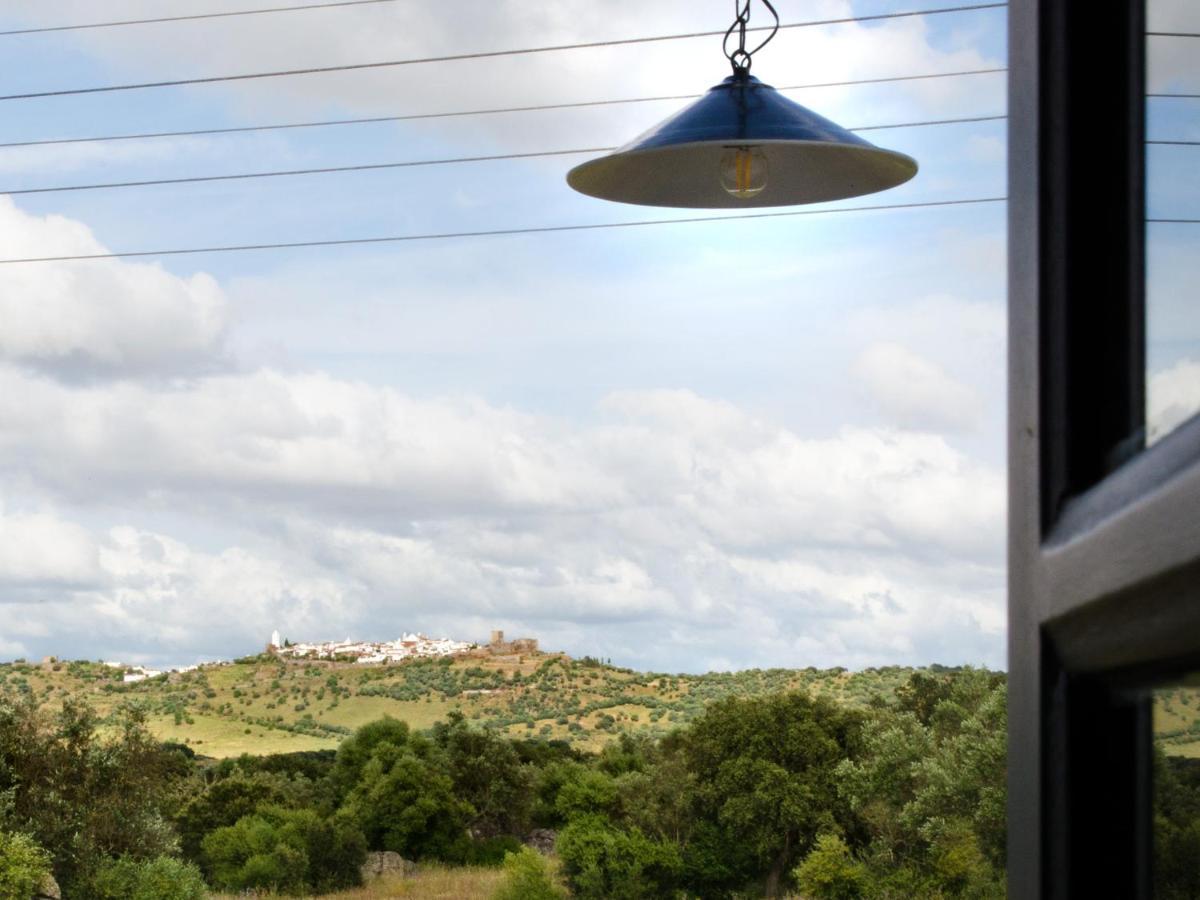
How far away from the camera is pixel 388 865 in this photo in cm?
1245

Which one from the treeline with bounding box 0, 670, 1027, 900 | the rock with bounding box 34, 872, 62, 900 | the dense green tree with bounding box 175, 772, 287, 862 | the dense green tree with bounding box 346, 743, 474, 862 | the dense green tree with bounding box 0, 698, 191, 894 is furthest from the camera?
the dense green tree with bounding box 346, 743, 474, 862

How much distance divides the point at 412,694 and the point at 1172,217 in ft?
59.0

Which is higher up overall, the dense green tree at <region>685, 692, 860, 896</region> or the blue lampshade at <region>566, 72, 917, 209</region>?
the blue lampshade at <region>566, 72, 917, 209</region>

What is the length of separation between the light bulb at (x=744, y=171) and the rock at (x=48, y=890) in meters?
8.20

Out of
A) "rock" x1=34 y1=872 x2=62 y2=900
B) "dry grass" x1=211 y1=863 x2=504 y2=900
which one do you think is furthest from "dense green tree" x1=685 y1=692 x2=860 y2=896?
"rock" x1=34 y1=872 x2=62 y2=900

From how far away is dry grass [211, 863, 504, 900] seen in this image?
1209 centimetres

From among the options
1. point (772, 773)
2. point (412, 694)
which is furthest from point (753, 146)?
point (412, 694)

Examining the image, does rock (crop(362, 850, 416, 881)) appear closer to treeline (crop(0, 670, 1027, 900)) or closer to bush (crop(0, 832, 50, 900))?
treeline (crop(0, 670, 1027, 900))

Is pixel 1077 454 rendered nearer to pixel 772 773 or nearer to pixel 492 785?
pixel 772 773

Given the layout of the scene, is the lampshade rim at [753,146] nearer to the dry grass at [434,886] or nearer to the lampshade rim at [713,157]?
the lampshade rim at [713,157]

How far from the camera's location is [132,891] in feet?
29.5

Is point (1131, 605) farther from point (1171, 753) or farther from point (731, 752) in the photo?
point (731, 752)

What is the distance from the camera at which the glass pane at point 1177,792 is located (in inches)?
8.7

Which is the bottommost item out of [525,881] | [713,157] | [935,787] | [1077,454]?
[525,881]
